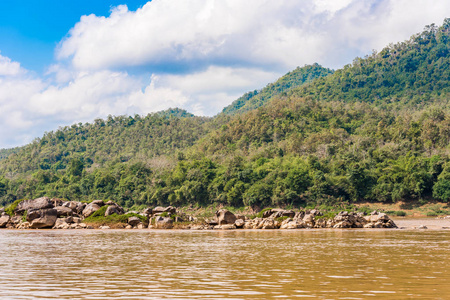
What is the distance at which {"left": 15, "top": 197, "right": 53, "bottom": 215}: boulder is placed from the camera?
157 ft

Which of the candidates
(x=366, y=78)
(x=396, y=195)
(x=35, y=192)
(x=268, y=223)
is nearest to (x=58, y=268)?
(x=268, y=223)

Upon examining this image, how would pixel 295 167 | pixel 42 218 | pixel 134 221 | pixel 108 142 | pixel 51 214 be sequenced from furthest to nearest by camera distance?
pixel 108 142, pixel 295 167, pixel 51 214, pixel 42 218, pixel 134 221

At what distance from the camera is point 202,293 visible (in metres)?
10.5

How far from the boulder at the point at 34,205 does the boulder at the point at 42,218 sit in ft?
6.99

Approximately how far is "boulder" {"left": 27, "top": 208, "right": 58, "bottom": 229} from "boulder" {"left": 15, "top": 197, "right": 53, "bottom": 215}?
2129 millimetres

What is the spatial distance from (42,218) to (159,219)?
39.1 ft

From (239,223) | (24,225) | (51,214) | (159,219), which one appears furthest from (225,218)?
(24,225)

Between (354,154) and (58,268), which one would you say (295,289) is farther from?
(354,154)

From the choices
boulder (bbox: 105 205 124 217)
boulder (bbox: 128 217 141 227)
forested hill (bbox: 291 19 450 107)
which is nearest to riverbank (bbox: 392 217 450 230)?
boulder (bbox: 128 217 141 227)

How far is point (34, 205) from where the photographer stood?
4812 cm

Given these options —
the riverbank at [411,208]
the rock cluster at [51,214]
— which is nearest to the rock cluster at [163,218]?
the rock cluster at [51,214]

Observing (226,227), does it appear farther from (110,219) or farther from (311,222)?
(110,219)

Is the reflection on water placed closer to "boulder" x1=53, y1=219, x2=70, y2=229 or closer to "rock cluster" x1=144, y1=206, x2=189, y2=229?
"rock cluster" x1=144, y1=206, x2=189, y2=229

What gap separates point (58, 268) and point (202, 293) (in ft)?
23.0
